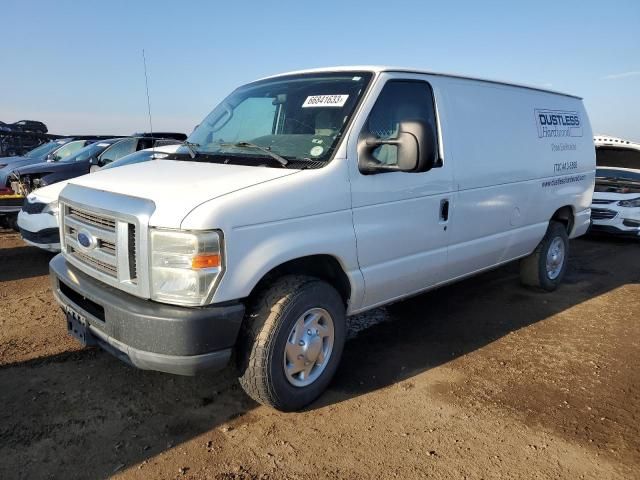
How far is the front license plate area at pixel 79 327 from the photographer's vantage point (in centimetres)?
311

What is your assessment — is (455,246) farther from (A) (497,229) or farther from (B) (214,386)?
(B) (214,386)

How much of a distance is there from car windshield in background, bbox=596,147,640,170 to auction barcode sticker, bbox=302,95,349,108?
28.2 ft

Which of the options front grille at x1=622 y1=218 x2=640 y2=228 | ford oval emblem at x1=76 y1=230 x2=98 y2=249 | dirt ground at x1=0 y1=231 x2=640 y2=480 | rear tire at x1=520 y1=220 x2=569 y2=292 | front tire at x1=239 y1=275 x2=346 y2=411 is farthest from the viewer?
front grille at x1=622 y1=218 x2=640 y2=228

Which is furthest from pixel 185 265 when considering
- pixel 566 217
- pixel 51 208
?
pixel 566 217

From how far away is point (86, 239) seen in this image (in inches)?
123

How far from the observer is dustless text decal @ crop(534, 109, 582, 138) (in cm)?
527

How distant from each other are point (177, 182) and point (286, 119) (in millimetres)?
1073

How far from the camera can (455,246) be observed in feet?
13.7

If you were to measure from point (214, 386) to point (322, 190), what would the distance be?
1.61m

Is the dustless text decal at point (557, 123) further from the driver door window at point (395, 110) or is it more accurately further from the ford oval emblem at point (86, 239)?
the ford oval emblem at point (86, 239)

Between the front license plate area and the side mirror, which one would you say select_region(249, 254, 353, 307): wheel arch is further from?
the front license plate area

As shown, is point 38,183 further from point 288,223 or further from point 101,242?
point 288,223

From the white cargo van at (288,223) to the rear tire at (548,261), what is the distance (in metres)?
1.27

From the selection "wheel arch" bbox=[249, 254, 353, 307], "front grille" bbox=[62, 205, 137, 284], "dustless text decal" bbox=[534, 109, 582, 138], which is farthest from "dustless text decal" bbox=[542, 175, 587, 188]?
"front grille" bbox=[62, 205, 137, 284]
